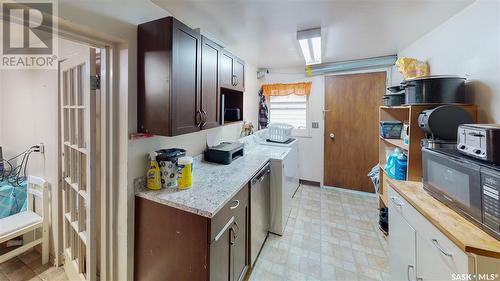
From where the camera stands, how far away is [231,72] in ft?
6.77

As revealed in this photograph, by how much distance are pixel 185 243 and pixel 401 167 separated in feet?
6.05

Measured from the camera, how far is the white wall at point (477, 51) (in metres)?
1.34

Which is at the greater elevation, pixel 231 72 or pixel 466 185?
pixel 231 72

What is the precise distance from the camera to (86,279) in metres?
1.48

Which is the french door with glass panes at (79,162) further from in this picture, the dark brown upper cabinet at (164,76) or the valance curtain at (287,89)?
the valance curtain at (287,89)

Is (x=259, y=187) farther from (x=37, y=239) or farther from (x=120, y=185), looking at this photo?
(x=37, y=239)

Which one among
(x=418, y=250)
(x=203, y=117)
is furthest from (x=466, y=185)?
(x=203, y=117)

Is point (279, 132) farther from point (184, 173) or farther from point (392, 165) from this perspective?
point (184, 173)

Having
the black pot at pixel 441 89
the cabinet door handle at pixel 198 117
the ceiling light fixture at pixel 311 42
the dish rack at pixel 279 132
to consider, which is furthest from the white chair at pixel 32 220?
the black pot at pixel 441 89

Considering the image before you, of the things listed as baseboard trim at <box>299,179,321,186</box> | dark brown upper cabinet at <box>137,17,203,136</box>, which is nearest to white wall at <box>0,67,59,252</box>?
dark brown upper cabinet at <box>137,17,203,136</box>

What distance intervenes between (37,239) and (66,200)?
0.60 metres

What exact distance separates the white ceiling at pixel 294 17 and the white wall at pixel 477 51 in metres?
0.11

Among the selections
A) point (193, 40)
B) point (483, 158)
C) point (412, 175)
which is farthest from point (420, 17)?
point (193, 40)
